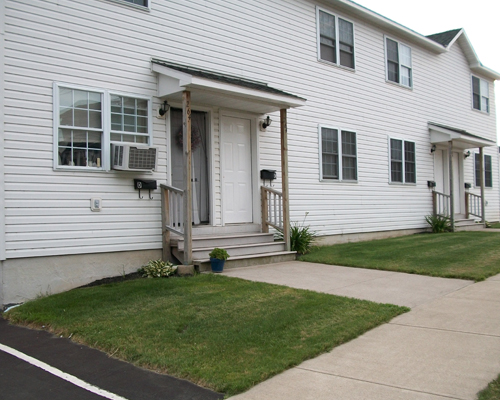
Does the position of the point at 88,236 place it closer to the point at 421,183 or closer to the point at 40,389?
the point at 40,389

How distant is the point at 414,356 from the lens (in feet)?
14.8

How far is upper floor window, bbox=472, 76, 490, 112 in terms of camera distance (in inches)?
788

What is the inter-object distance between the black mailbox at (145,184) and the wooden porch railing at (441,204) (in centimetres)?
1090

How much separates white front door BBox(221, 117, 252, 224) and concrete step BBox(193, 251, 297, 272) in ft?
3.78

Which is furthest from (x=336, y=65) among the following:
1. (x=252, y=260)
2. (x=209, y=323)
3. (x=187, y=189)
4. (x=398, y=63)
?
(x=209, y=323)

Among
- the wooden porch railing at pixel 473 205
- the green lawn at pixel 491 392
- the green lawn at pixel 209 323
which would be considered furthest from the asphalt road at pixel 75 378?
the wooden porch railing at pixel 473 205

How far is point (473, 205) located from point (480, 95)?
195 inches

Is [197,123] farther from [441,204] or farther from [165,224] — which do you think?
[441,204]

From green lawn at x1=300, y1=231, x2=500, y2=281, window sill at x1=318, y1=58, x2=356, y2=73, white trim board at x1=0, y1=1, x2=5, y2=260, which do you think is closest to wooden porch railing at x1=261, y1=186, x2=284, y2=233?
green lawn at x1=300, y1=231, x2=500, y2=281

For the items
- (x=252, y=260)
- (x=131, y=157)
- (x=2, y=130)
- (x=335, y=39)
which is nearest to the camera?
(x=2, y=130)

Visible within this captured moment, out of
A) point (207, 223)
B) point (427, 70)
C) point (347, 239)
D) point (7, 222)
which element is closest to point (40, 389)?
point (7, 222)

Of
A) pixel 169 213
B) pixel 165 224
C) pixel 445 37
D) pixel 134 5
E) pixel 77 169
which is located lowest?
pixel 165 224

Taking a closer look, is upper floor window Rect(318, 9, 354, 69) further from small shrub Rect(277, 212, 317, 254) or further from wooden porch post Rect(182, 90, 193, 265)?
wooden porch post Rect(182, 90, 193, 265)

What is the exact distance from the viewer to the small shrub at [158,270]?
26.6 ft
